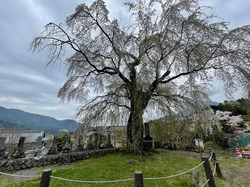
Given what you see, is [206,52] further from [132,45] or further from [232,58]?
[132,45]

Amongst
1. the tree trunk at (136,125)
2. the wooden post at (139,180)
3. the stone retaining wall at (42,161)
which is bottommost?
the stone retaining wall at (42,161)

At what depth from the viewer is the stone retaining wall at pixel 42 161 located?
5773 mm

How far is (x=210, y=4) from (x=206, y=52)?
1839 mm

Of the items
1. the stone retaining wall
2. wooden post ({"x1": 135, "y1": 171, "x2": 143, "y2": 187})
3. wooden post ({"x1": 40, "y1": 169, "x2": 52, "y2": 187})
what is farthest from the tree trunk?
wooden post ({"x1": 40, "y1": 169, "x2": 52, "y2": 187})

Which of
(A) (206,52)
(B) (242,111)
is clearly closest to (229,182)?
(A) (206,52)

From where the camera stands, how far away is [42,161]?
21.5 ft

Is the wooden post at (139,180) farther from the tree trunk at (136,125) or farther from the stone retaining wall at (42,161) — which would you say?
the stone retaining wall at (42,161)

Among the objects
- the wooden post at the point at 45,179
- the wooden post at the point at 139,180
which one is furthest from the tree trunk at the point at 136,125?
the wooden post at the point at 45,179

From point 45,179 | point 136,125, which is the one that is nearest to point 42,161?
point 136,125

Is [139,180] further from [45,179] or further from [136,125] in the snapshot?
[136,125]

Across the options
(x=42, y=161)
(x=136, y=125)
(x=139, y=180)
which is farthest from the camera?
(x=136, y=125)

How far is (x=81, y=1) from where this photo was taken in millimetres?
6637

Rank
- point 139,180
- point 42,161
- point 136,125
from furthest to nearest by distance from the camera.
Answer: point 136,125 < point 42,161 < point 139,180

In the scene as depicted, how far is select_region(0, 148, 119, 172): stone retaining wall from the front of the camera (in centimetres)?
577
